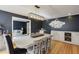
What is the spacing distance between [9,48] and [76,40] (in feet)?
13.8

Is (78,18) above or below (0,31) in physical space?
above

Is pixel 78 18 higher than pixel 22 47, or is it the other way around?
pixel 78 18
